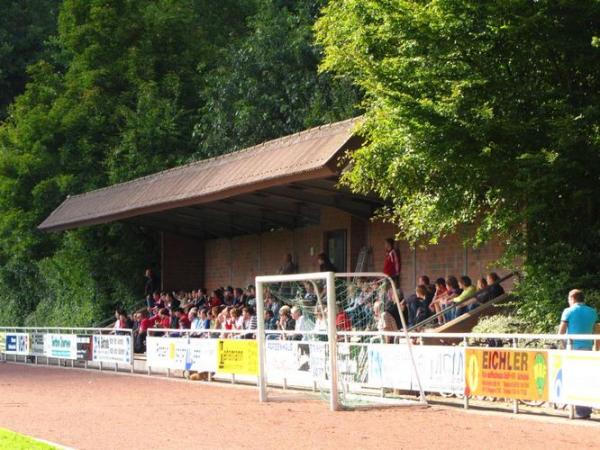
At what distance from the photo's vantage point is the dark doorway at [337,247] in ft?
93.3

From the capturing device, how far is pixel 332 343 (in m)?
16.1

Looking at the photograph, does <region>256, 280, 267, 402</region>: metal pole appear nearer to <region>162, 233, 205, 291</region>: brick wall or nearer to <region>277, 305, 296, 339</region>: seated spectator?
<region>277, 305, 296, 339</region>: seated spectator

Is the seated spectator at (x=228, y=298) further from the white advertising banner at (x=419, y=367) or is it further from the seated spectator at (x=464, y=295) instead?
the white advertising banner at (x=419, y=367)

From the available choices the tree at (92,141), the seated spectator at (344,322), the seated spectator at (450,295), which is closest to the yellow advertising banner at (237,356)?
the seated spectator at (344,322)

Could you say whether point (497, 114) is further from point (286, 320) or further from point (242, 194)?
point (242, 194)

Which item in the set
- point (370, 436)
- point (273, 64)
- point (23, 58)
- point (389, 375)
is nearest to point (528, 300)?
point (389, 375)

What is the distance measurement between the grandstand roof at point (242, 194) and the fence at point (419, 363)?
3468mm

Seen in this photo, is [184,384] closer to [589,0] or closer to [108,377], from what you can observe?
[108,377]

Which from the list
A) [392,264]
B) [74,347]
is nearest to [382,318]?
[392,264]

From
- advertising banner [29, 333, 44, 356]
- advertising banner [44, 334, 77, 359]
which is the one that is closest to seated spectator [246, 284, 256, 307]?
advertising banner [44, 334, 77, 359]

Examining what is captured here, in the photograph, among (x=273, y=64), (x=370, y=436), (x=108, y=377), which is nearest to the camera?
(x=370, y=436)

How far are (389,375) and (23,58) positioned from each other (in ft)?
134

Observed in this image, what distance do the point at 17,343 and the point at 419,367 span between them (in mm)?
19339

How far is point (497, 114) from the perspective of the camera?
18.0 m
